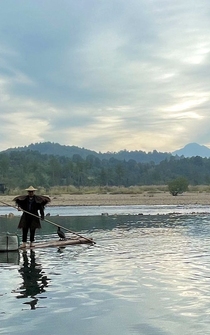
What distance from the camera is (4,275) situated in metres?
10.8

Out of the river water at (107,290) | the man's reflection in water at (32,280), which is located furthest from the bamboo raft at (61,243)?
the man's reflection in water at (32,280)

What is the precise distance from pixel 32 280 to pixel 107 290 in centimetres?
194

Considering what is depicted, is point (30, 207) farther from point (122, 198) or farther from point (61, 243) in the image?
point (122, 198)

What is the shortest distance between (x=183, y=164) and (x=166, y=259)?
154079 millimetres

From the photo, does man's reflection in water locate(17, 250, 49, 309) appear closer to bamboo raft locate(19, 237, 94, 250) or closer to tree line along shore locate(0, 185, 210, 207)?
bamboo raft locate(19, 237, 94, 250)

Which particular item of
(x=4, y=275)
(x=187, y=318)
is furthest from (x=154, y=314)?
(x=4, y=275)

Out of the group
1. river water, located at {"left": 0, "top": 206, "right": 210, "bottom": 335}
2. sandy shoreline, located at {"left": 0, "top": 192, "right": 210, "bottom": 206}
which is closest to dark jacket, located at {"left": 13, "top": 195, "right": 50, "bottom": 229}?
river water, located at {"left": 0, "top": 206, "right": 210, "bottom": 335}

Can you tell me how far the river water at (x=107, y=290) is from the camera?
702cm

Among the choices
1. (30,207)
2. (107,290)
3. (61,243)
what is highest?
(30,207)

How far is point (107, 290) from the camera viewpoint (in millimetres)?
9094

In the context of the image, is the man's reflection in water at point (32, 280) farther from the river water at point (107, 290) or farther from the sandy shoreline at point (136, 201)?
the sandy shoreline at point (136, 201)

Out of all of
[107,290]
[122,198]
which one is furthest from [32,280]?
[122,198]

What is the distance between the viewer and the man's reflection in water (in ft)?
29.3

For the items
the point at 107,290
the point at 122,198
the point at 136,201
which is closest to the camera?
the point at 107,290
